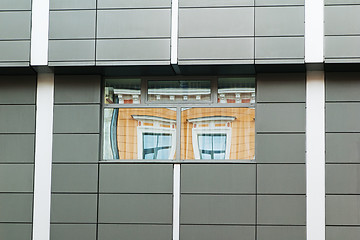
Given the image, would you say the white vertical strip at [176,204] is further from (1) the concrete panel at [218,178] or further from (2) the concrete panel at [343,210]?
(2) the concrete panel at [343,210]

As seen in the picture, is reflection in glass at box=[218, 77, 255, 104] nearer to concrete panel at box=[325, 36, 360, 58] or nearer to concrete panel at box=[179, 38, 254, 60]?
concrete panel at box=[179, 38, 254, 60]

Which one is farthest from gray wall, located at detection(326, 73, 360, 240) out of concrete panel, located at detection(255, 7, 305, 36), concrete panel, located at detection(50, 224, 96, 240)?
concrete panel, located at detection(50, 224, 96, 240)

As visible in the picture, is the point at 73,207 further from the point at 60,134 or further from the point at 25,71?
the point at 25,71

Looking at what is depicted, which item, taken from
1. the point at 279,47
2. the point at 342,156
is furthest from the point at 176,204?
the point at 279,47

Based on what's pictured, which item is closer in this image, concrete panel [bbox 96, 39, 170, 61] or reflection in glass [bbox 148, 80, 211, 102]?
concrete panel [bbox 96, 39, 170, 61]

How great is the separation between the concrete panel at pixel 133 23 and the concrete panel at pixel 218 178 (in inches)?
107

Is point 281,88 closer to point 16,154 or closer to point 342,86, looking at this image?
point 342,86

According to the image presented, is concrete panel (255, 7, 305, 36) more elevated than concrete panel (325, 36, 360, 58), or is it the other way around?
concrete panel (255, 7, 305, 36)

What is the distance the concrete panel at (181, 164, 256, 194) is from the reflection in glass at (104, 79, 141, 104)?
71.0 inches

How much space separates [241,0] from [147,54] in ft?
6.91

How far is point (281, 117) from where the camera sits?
1170 centimetres

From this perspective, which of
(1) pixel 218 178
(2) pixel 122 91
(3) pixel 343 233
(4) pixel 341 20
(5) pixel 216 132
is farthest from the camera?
(2) pixel 122 91

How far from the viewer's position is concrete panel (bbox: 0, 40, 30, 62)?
39.1 ft

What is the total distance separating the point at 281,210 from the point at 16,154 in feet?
17.6
